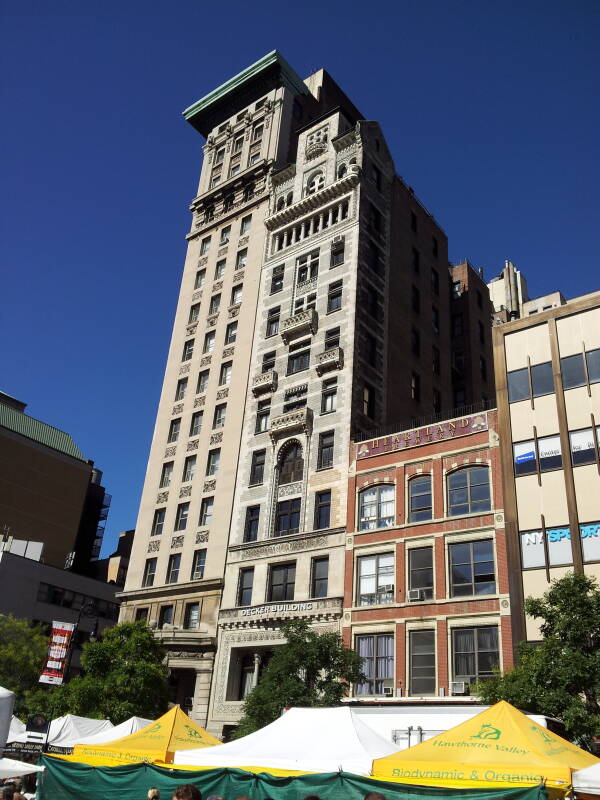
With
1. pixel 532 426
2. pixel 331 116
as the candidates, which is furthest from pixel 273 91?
pixel 532 426

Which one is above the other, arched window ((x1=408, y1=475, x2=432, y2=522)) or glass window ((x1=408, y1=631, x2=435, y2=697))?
arched window ((x1=408, y1=475, x2=432, y2=522))

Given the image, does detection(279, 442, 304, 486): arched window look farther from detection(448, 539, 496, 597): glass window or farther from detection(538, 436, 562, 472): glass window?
detection(538, 436, 562, 472): glass window

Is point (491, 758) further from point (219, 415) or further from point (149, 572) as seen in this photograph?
point (219, 415)

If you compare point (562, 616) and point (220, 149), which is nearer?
point (562, 616)

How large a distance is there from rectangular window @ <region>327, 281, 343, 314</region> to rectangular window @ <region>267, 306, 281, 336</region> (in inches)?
189

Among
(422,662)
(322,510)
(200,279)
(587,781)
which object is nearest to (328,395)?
(322,510)

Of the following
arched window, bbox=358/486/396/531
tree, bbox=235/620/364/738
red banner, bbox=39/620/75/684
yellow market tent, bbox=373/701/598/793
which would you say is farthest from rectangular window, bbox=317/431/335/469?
yellow market tent, bbox=373/701/598/793

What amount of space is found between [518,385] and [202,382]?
28518 millimetres

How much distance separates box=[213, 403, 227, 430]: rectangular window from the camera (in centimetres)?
5409

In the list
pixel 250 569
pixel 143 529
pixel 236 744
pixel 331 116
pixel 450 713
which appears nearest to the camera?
pixel 236 744

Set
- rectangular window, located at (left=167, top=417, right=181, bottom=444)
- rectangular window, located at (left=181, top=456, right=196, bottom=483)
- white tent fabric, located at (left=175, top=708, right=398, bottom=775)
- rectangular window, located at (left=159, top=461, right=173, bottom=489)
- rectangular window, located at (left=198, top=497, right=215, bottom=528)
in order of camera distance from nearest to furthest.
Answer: white tent fabric, located at (left=175, top=708, right=398, bottom=775), rectangular window, located at (left=198, top=497, right=215, bottom=528), rectangular window, located at (left=181, top=456, right=196, bottom=483), rectangular window, located at (left=159, top=461, right=173, bottom=489), rectangular window, located at (left=167, top=417, right=181, bottom=444)

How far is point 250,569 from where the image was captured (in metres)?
45.3

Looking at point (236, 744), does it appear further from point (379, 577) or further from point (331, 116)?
point (331, 116)

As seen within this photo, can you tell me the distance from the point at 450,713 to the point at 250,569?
20962 millimetres
